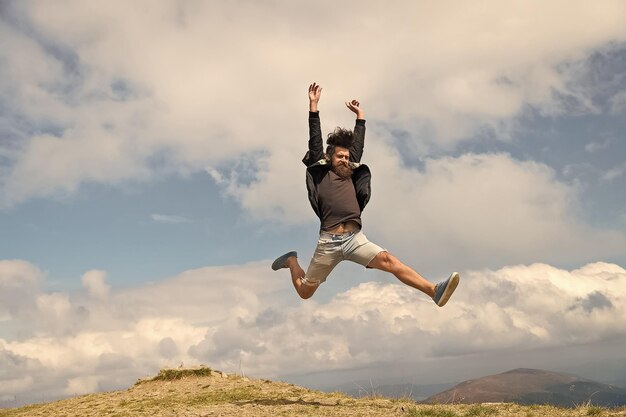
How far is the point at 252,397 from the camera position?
12.6 meters

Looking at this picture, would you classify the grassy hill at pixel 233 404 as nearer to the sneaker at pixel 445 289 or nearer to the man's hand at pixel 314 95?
the sneaker at pixel 445 289

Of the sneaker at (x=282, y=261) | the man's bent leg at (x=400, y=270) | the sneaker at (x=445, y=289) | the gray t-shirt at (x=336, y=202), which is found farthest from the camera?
the sneaker at (x=282, y=261)

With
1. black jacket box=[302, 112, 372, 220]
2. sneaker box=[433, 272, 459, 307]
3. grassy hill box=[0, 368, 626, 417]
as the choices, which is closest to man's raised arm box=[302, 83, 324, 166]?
black jacket box=[302, 112, 372, 220]

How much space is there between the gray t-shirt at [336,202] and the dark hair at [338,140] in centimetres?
57

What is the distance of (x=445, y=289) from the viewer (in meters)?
9.55

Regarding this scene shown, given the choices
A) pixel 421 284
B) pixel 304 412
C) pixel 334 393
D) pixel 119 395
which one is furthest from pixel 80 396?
pixel 421 284

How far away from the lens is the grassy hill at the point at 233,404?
33.5ft

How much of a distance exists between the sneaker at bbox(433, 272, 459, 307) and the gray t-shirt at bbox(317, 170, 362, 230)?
5.97 ft

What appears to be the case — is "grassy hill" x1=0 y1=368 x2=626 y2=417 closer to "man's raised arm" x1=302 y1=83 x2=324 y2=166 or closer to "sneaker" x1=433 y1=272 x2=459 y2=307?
"sneaker" x1=433 y1=272 x2=459 y2=307

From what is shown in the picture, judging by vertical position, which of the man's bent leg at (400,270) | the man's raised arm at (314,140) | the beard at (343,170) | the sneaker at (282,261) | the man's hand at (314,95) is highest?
the man's hand at (314,95)

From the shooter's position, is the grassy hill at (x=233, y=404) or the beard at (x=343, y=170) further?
the beard at (x=343, y=170)

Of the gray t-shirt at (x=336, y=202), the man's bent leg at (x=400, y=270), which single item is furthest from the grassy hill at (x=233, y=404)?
the gray t-shirt at (x=336, y=202)

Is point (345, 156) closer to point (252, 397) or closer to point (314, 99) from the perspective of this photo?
point (314, 99)

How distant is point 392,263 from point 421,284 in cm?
61
